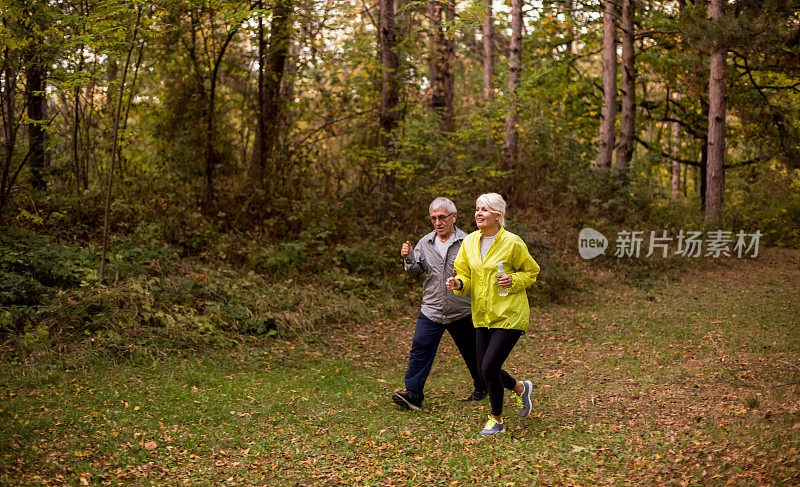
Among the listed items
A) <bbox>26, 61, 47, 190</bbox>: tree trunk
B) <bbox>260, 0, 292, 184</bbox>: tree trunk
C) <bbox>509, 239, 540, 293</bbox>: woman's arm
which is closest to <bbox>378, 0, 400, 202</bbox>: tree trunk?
<bbox>260, 0, 292, 184</bbox>: tree trunk

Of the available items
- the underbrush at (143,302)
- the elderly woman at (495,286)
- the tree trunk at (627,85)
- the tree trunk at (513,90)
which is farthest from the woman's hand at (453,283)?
the tree trunk at (627,85)

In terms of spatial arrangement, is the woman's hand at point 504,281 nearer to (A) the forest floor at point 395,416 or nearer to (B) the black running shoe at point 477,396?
(A) the forest floor at point 395,416

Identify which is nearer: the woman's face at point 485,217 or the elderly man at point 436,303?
the woman's face at point 485,217

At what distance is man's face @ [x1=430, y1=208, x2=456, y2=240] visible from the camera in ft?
19.2

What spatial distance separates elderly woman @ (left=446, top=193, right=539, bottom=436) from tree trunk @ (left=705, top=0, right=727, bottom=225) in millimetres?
11701

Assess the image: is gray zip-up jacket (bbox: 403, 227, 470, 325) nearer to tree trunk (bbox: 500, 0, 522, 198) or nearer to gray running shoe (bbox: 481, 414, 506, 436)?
gray running shoe (bbox: 481, 414, 506, 436)

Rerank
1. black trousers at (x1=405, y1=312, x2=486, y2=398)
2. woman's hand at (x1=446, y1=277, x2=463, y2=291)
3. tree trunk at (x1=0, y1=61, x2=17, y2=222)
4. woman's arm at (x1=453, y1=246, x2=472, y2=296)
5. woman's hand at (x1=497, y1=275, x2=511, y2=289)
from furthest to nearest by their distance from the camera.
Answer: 1. tree trunk at (x1=0, y1=61, x2=17, y2=222)
2. black trousers at (x1=405, y1=312, x2=486, y2=398)
3. woman's arm at (x1=453, y1=246, x2=472, y2=296)
4. woman's hand at (x1=446, y1=277, x2=463, y2=291)
5. woman's hand at (x1=497, y1=275, x2=511, y2=289)

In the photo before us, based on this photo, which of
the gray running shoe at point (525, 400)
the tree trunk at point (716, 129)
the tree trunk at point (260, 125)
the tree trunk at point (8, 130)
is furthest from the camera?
the tree trunk at point (716, 129)

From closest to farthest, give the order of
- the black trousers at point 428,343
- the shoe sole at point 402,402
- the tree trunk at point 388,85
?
the black trousers at point 428,343 < the shoe sole at point 402,402 < the tree trunk at point 388,85

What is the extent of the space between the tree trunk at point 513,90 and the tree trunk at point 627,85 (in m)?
2.80

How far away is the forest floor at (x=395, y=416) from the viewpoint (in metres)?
4.52

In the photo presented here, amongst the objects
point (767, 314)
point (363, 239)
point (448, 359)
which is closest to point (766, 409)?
point (448, 359)

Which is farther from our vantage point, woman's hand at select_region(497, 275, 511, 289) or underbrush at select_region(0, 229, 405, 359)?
underbrush at select_region(0, 229, 405, 359)

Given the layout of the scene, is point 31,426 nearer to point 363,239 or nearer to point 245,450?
point 245,450
